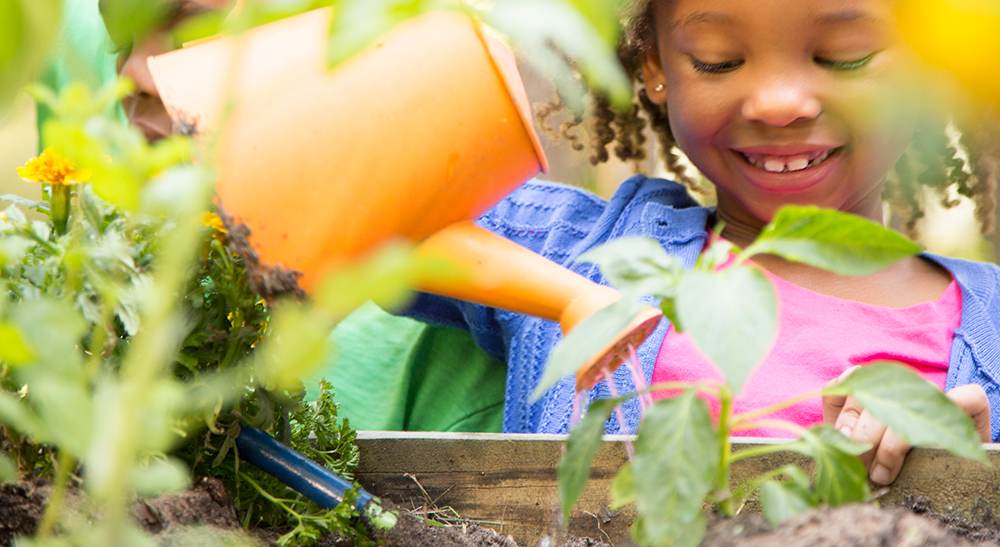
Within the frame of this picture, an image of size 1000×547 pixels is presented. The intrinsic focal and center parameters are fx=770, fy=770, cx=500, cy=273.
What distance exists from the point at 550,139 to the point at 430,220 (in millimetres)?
986

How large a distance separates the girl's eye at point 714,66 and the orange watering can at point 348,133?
Answer: 487 millimetres

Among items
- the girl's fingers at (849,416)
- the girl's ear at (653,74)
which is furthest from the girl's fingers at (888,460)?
the girl's ear at (653,74)

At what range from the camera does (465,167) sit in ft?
1.69

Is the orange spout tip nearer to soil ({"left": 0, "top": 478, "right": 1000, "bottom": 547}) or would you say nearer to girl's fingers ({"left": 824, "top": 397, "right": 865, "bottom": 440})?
soil ({"left": 0, "top": 478, "right": 1000, "bottom": 547})

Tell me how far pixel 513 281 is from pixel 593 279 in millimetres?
560

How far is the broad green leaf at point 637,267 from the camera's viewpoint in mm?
342

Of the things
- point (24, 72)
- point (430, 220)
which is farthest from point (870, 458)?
point (24, 72)

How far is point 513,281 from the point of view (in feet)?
1.80

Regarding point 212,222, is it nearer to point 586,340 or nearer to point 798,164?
point 586,340

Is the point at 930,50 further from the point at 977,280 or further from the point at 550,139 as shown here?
the point at 550,139

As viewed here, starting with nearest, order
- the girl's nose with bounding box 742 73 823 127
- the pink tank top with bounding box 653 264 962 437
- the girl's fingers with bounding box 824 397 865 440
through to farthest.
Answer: the girl's fingers with bounding box 824 397 865 440, the girl's nose with bounding box 742 73 823 127, the pink tank top with bounding box 653 264 962 437

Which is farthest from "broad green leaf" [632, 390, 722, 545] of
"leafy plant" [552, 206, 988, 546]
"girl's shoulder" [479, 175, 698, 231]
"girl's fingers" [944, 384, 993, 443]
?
"girl's shoulder" [479, 175, 698, 231]

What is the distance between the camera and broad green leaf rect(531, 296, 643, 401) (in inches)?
12.3

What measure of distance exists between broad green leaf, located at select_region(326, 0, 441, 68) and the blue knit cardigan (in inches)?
30.4
